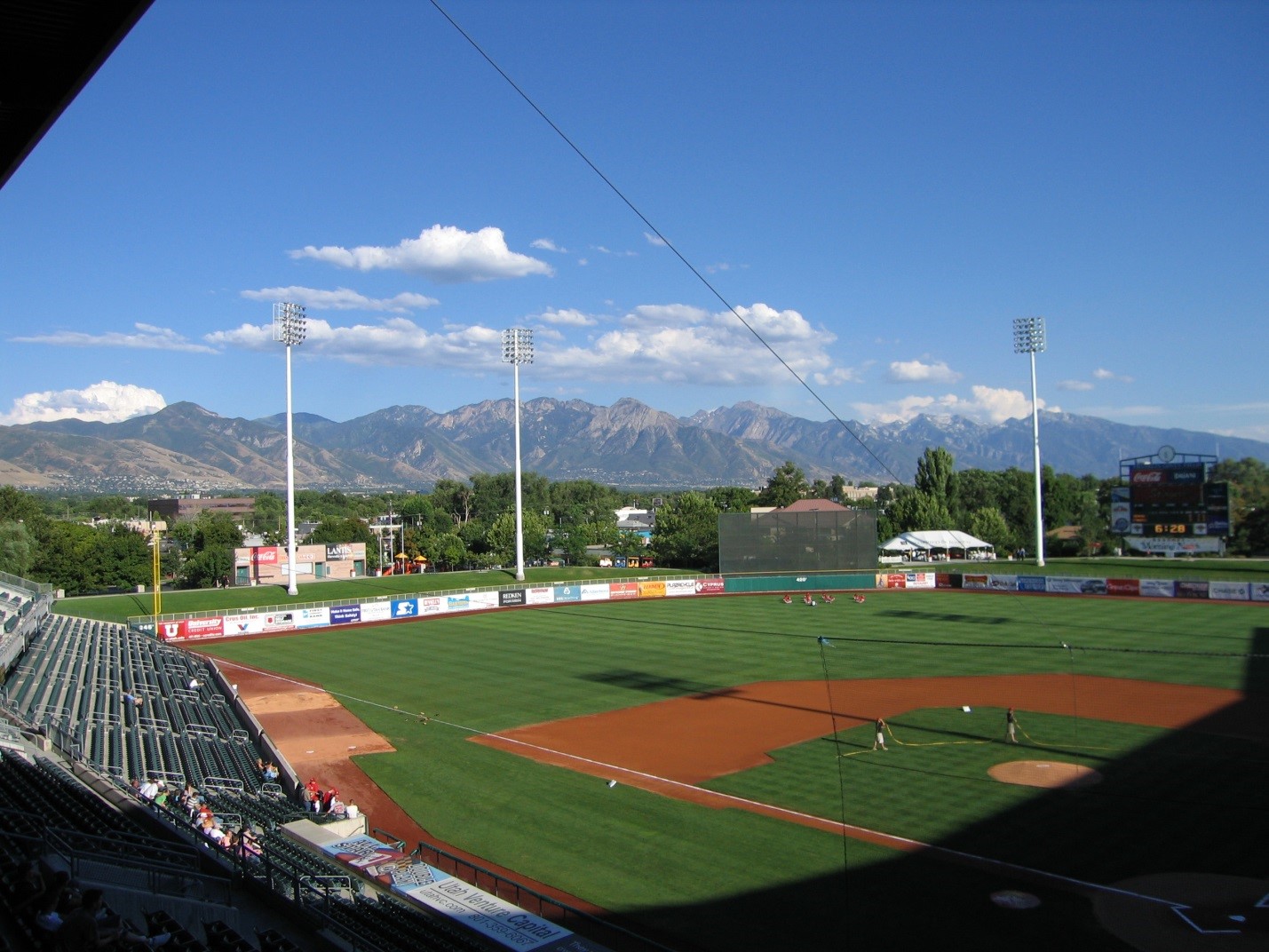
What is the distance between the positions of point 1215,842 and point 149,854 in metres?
17.0

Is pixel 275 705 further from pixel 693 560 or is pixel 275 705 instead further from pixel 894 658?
pixel 693 560

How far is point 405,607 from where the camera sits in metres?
55.3

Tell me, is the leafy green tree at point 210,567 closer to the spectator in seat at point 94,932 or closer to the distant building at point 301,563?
the distant building at point 301,563

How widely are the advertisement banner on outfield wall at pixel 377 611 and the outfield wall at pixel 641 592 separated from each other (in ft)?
0.17

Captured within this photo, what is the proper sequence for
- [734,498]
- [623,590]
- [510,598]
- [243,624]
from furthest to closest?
[734,498], [623,590], [510,598], [243,624]

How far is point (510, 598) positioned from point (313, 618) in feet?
42.9

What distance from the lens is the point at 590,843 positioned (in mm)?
17766

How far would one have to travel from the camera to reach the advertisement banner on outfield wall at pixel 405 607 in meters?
54.9

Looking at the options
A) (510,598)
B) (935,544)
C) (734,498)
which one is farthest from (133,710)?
(734,498)

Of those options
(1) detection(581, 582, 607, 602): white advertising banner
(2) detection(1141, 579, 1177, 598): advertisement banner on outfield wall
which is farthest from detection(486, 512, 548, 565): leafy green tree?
(2) detection(1141, 579, 1177, 598): advertisement banner on outfield wall

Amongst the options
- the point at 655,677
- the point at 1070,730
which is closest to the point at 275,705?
the point at 655,677

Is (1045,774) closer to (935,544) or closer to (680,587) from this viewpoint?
(680,587)

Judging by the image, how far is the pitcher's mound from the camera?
1931cm

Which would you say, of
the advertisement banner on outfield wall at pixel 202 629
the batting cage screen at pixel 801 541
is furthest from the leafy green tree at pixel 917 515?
the advertisement banner on outfield wall at pixel 202 629
